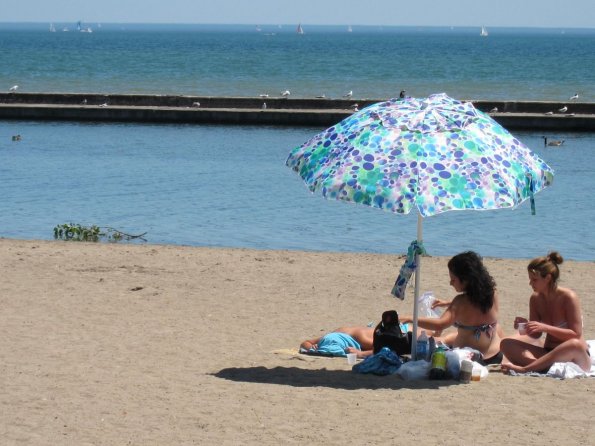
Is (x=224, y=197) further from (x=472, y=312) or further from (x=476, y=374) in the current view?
(x=476, y=374)

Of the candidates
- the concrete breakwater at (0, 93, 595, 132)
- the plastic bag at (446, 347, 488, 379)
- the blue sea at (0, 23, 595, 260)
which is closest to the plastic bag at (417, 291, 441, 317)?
the plastic bag at (446, 347, 488, 379)

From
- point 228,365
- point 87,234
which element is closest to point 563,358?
point 228,365

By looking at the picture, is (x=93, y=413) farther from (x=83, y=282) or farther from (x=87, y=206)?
(x=87, y=206)

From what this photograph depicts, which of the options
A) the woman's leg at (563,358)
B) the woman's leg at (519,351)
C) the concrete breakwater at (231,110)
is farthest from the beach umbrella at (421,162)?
the concrete breakwater at (231,110)

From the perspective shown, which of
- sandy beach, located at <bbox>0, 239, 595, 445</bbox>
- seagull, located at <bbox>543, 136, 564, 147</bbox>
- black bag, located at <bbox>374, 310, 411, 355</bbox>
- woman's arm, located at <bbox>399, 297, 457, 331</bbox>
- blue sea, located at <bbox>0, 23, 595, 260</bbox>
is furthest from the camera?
seagull, located at <bbox>543, 136, 564, 147</bbox>

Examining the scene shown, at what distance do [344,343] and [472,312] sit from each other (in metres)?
1.11

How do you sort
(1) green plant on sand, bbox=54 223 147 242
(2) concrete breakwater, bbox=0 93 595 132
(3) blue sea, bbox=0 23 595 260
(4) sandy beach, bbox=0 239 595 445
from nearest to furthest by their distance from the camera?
(4) sandy beach, bbox=0 239 595 445
(1) green plant on sand, bbox=54 223 147 242
(3) blue sea, bbox=0 23 595 260
(2) concrete breakwater, bbox=0 93 595 132

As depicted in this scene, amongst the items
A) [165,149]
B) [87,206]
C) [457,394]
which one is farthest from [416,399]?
[165,149]

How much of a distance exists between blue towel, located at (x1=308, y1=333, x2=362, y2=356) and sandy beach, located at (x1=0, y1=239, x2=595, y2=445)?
160mm

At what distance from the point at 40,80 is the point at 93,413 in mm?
Answer: 56875

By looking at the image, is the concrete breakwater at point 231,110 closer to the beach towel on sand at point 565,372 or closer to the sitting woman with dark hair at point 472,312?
the sitting woman with dark hair at point 472,312

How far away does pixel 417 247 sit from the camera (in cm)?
789

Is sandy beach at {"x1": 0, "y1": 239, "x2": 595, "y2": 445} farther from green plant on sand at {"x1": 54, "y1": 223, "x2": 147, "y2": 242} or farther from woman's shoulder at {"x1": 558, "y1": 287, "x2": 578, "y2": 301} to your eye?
green plant on sand at {"x1": 54, "y1": 223, "x2": 147, "y2": 242}

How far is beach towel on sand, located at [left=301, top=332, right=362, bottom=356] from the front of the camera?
8477 millimetres
